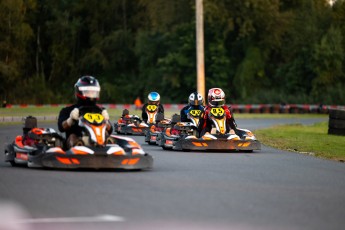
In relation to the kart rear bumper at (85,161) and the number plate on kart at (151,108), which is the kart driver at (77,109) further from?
the number plate on kart at (151,108)

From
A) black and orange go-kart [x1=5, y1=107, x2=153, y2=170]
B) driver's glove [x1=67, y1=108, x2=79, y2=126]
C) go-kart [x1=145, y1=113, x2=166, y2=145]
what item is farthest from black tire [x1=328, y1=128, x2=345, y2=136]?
driver's glove [x1=67, y1=108, x2=79, y2=126]

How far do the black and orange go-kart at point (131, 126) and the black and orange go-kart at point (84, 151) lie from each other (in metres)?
12.9

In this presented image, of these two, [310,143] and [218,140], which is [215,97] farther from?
[310,143]

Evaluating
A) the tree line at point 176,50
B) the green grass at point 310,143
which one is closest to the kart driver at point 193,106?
the green grass at point 310,143

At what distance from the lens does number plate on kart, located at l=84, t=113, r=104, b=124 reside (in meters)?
14.6

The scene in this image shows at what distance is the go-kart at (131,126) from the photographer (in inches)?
1119

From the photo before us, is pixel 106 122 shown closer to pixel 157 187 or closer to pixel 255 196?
pixel 157 187

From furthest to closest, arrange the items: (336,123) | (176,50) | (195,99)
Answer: (176,50) < (336,123) < (195,99)

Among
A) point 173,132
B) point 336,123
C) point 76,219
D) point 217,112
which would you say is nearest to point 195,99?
point 173,132

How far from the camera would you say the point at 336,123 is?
28.9 meters

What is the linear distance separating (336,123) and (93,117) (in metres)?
15.5

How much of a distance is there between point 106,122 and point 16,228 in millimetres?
6586

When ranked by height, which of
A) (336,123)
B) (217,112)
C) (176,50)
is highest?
(176,50)

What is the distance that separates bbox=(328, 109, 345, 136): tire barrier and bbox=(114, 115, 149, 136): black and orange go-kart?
5.45 m
